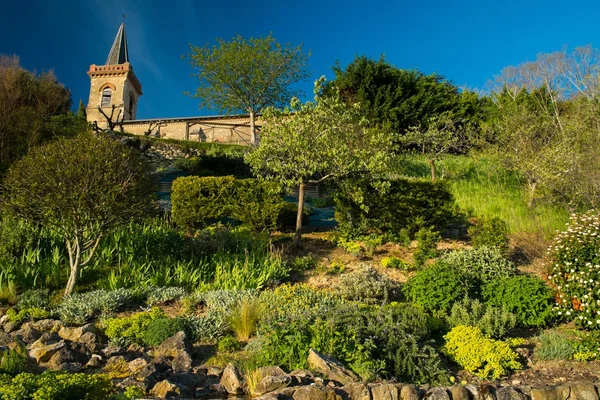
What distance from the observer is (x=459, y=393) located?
4168 millimetres

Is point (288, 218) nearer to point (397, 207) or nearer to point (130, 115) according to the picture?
point (397, 207)

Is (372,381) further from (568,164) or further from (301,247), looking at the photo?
(568,164)

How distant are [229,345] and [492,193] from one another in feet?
41.3

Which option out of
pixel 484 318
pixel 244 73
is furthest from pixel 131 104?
pixel 484 318

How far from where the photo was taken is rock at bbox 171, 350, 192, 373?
4789mm

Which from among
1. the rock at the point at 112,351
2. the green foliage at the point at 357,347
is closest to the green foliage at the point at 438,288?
the green foliage at the point at 357,347

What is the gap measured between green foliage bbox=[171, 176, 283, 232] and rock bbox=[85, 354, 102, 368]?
6683 mm

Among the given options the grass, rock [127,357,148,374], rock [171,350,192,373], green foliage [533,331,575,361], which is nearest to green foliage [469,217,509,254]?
the grass

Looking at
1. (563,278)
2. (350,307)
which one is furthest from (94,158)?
(563,278)

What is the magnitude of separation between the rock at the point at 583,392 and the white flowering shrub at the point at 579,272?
87.1 inches

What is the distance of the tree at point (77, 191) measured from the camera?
6836 mm

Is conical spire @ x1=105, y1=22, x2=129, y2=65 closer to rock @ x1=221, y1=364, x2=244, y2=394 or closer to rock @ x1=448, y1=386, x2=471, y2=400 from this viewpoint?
rock @ x1=221, y1=364, x2=244, y2=394

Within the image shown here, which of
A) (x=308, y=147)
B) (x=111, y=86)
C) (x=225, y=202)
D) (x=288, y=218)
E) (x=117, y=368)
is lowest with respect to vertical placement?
(x=117, y=368)

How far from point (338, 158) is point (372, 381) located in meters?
6.47
